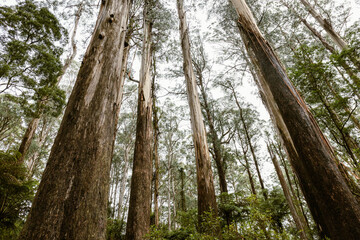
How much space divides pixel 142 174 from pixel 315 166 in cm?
284

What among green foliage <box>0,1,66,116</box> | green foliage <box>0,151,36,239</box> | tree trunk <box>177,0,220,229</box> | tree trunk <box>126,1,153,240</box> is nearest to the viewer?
tree trunk <box>126,1,153,240</box>

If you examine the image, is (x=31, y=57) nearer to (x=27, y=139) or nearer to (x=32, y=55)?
(x=32, y=55)

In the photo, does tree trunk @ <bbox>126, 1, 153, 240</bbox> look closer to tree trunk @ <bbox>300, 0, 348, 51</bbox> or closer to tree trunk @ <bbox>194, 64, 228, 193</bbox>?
tree trunk @ <bbox>194, 64, 228, 193</bbox>

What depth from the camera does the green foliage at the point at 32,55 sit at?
244 inches

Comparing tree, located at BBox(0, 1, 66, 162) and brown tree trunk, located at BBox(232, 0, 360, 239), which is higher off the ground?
tree, located at BBox(0, 1, 66, 162)

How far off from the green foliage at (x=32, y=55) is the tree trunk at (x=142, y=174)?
4.65 metres

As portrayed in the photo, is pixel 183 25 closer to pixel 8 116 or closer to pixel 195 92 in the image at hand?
pixel 195 92

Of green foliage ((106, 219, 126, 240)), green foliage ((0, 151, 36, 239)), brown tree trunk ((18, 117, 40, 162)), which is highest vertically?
brown tree trunk ((18, 117, 40, 162))

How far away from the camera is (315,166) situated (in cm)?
145

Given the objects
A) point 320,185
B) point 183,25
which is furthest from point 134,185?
point 183,25


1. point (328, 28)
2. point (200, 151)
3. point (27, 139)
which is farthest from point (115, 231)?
point (328, 28)

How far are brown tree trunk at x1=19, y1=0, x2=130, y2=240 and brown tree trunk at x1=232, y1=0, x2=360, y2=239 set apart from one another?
1.64 m

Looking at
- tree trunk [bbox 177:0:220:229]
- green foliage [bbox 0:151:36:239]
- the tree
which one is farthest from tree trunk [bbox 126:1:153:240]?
the tree

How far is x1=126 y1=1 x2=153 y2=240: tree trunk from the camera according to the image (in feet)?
9.55
